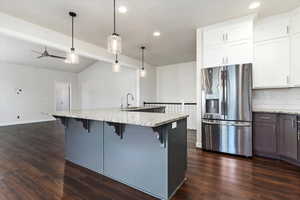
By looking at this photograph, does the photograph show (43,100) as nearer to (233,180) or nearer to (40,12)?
(40,12)

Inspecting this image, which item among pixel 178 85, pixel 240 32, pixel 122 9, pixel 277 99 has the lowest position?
pixel 277 99

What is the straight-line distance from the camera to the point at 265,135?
3018 mm

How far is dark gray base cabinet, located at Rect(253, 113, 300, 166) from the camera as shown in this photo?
2.66m

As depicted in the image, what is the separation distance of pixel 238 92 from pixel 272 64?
943 mm

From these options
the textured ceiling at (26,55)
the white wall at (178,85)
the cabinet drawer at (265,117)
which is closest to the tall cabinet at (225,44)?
the cabinet drawer at (265,117)

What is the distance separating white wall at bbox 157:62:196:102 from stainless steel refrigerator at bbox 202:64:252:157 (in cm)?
296

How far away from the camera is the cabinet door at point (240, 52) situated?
306 cm

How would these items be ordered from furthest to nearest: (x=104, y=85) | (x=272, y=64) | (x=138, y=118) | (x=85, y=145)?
(x=104, y=85), (x=272, y=64), (x=85, y=145), (x=138, y=118)

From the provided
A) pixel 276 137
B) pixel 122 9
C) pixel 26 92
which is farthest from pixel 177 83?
pixel 26 92

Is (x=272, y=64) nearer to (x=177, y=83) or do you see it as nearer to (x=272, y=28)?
(x=272, y=28)

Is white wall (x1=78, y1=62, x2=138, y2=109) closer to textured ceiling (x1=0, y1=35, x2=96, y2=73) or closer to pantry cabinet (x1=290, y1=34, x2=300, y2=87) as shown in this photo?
textured ceiling (x1=0, y1=35, x2=96, y2=73)

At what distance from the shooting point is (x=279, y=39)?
10.1 ft

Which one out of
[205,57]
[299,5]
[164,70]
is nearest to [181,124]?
[205,57]

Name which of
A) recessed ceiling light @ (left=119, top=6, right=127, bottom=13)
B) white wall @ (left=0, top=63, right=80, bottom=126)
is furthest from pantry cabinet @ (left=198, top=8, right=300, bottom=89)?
white wall @ (left=0, top=63, right=80, bottom=126)
